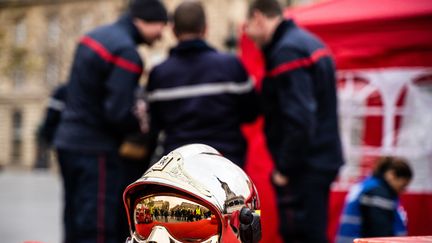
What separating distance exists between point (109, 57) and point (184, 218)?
2.16 m

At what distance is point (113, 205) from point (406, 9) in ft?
7.59

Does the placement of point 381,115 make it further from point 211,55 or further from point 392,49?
point 211,55

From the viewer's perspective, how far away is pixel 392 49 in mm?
5121

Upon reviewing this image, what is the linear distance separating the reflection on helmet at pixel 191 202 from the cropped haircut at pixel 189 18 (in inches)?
71.1

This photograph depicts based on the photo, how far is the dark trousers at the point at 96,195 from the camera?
3.97 metres

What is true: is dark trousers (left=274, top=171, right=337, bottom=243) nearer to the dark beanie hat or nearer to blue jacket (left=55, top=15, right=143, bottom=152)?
blue jacket (left=55, top=15, right=143, bottom=152)

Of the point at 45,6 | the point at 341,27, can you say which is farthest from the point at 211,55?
the point at 45,6

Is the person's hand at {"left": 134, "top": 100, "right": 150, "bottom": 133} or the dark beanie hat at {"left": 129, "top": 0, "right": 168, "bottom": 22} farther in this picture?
the dark beanie hat at {"left": 129, "top": 0, "right": 168, "bottom": 22}

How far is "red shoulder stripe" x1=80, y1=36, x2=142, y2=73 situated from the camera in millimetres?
3922

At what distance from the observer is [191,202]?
1.94 meters

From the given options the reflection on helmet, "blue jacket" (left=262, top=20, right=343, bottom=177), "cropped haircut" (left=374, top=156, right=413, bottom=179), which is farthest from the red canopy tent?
the reflection on helmet

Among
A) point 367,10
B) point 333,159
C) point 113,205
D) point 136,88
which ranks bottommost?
point 113,205

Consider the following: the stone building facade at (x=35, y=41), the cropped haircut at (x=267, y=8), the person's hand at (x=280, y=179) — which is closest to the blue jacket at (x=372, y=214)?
the person's hand at (x=280, y=179)

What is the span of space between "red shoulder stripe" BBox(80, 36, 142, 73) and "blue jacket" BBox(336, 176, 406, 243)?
4.86 feet
